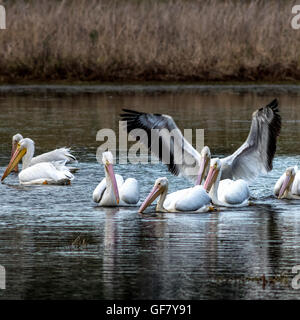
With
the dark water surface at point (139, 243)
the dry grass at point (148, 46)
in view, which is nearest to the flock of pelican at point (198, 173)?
the dark water surface at point (139, 243)

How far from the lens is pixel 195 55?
22016 millimetres

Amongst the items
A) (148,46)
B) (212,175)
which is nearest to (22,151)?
(212,175)

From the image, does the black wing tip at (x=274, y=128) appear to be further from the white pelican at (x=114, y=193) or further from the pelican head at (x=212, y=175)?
the white pelican at (x=114, y=193)

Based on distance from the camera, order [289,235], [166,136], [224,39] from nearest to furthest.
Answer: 1. [289,235]
2. [166,136]
3. [224,39]

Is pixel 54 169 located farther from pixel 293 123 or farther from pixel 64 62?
pixel 64 62

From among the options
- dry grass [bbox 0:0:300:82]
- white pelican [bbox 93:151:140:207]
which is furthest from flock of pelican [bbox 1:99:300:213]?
dry grass [bbox 0:0:300:82]

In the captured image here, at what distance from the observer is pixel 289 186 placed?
9.60 m

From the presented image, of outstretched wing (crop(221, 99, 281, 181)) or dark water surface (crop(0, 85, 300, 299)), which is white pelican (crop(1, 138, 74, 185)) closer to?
dark water surface (crop(0, 85, 300, 299))

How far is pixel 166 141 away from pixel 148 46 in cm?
1215

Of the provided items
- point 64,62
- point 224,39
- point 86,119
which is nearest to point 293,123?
point 86,119

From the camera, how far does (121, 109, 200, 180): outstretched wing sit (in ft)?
32.0

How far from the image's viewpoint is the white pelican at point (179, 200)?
870 cm

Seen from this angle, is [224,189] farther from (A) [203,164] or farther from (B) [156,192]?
(B) [156,192]
